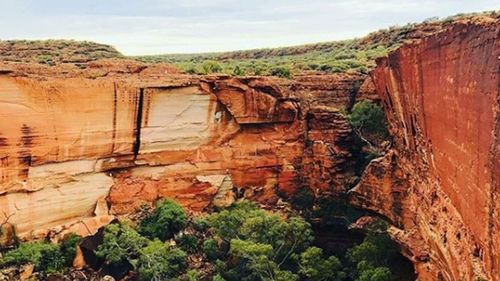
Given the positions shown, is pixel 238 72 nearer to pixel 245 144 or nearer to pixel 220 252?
pixel 245 144

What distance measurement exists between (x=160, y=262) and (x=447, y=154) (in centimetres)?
1465

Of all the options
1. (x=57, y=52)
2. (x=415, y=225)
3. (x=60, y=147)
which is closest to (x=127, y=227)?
(x=60, y=147)

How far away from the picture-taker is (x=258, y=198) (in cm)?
3684

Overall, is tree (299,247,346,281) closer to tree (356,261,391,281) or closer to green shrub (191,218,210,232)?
tree (356,261,391,281)

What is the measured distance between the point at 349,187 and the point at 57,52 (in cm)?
2638

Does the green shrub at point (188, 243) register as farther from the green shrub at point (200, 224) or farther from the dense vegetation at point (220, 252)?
→ the green shrub at point (200, 224)

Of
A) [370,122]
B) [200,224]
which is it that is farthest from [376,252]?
[370,122]

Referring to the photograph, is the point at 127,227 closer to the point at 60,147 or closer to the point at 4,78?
the point at 60,147

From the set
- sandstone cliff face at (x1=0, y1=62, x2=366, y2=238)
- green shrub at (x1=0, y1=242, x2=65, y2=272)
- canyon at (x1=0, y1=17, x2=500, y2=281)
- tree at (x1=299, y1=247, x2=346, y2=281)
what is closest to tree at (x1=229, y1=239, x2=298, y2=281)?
tree at (x1=299, y1=247, x2=346, y2=281)

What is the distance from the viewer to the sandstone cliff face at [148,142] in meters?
30.3

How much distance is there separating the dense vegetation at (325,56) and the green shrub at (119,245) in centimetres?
1175

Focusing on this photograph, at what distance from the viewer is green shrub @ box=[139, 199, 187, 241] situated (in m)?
32.2

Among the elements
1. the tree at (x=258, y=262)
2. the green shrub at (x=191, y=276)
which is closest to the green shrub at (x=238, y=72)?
the tree at (x=258, y=262)

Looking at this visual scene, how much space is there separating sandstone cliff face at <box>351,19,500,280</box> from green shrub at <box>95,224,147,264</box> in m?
11.0
